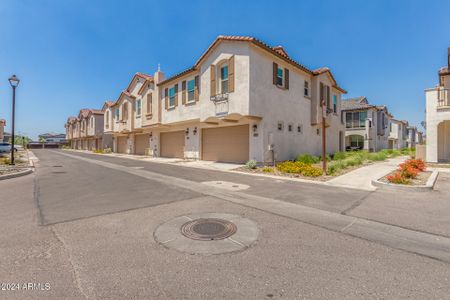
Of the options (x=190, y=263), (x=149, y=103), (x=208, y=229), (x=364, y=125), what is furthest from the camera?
(x=364, y=125)

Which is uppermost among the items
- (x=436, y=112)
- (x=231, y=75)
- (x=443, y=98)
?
(x=231, y=75)

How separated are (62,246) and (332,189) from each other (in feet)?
25.6

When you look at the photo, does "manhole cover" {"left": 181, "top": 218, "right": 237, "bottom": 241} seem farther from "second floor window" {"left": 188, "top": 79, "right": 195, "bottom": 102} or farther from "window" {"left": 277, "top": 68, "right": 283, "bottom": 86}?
"second floor window" {"left": 188, "top": 79, "right": 195, "bottom": 102}

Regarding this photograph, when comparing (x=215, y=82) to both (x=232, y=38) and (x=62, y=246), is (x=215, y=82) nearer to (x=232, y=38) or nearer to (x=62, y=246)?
(x=232, y=38)

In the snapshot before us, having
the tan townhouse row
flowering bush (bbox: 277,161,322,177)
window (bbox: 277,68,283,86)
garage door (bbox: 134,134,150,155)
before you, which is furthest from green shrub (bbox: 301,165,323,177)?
garage door (bbox: 134,134,150,155)

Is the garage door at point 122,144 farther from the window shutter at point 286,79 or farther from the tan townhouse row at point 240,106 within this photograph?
the window shutter at point 286,79

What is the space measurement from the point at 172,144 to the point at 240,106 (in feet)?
37.0

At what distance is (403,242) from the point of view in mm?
3797

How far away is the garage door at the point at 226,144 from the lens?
15.9 meters

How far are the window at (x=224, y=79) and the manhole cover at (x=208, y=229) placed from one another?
11601mm

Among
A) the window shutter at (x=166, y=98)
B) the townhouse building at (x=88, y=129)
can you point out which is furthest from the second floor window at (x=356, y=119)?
the townhouse building at (x=88, y=129)

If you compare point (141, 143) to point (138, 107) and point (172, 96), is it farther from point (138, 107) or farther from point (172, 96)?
point (172, 96)

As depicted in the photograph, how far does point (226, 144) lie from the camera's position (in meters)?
17.0

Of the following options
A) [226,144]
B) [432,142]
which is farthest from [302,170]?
[432,142]
